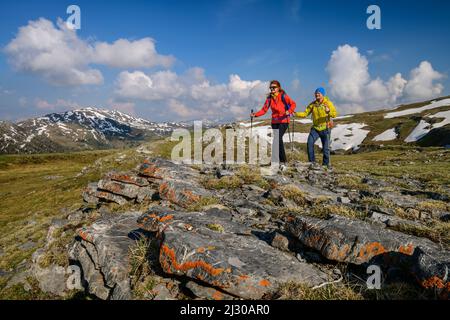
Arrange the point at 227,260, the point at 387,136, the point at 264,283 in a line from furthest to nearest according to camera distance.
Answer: the point at 387,136 → the point at 227,260 → the point at 264,283

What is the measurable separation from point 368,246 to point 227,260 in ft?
10.5

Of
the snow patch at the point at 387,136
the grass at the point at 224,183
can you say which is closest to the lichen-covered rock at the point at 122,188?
the grass at the point at 224,183

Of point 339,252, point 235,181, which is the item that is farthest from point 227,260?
point 235,181

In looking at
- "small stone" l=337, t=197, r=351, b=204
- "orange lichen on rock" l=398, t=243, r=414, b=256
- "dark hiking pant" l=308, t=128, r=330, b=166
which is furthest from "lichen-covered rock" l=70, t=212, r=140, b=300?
"dark hiking pant" l=308, t=128, r=330, b=166

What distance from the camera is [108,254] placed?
25.6 feet

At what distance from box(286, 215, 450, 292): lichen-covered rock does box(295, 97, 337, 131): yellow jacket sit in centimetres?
1170

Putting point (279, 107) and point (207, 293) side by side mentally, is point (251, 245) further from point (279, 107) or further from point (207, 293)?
point (279, 107)

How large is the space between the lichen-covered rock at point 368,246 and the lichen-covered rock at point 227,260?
0.66 m

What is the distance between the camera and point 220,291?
5.83 m

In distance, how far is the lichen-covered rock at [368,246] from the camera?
5.50 metres

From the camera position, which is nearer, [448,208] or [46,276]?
[46,276]
